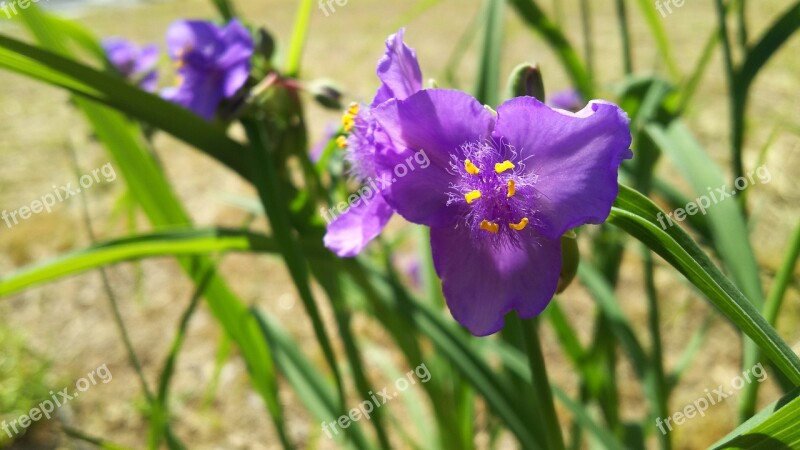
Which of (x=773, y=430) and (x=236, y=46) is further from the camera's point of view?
(x=236, y=46)

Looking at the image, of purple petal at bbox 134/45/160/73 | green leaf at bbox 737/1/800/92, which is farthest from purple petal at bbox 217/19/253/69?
green leaf at bbox 737/1/800/92

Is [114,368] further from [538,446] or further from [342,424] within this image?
[538,446]

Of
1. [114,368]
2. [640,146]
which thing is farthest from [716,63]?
[114,368]

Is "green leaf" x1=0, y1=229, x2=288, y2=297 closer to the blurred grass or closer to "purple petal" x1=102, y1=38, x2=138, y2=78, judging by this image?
"purple petal" x1=102, y1=38, x2=138, y2=78

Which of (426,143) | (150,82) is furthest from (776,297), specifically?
(150,82)

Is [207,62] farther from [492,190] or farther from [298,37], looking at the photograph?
[492,190]

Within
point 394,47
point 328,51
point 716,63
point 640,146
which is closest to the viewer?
point 394,47
